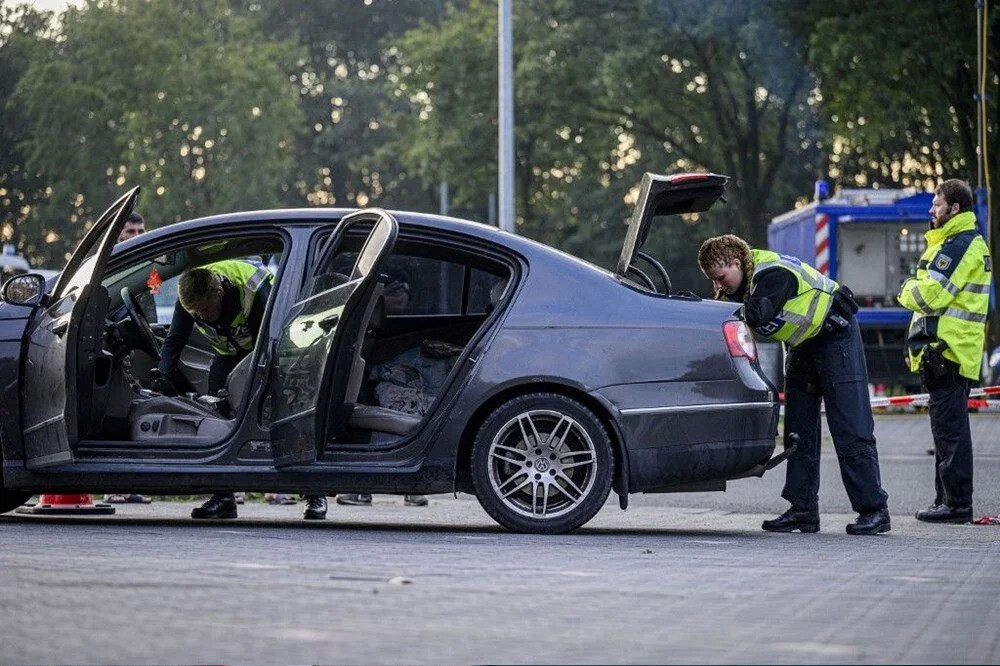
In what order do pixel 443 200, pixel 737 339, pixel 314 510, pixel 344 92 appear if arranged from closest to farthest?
pixel 737 339 < pixel 314 510 < pixel 443 200 < pixel 344 92

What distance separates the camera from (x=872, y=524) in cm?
1009

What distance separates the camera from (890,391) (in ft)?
95.8

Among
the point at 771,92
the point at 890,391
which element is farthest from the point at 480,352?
the point at 771,92

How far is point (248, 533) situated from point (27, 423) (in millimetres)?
1180

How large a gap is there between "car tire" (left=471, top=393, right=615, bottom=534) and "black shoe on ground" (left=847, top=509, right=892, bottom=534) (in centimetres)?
165

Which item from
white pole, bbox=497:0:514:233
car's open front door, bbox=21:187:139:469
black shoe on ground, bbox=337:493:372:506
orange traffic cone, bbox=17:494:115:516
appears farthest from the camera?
white pole, bbox=497:0:514:233

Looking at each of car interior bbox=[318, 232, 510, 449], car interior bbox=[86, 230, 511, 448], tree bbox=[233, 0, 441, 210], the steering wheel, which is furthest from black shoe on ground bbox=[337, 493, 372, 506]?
tree bbox=[233, 0, 441, 210]

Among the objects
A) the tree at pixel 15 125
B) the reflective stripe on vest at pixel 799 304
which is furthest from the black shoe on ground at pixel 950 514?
the tree at pixel 15 125

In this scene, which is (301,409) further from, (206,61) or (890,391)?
(206,61)

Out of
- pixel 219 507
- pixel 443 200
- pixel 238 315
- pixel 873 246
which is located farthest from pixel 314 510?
pixel 443 200

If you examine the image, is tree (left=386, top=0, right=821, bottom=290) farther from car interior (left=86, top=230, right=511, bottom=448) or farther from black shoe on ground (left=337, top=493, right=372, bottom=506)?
car interior (left=86, top=230, right=511, bottom=448)

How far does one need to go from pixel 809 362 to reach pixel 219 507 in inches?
126

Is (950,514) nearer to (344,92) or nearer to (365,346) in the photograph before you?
(365,346)

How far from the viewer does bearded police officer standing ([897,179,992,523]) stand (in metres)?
10.9
